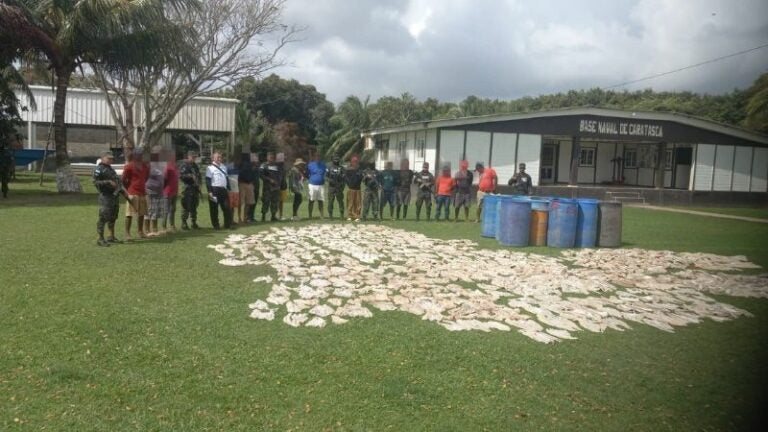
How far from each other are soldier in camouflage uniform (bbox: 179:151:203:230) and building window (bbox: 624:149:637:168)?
2682 cm

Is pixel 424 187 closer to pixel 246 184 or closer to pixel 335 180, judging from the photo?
pixel 335 180

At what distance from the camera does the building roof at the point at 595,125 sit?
26594mm

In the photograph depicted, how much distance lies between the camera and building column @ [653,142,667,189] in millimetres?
30016

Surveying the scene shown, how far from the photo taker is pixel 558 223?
1275 cm

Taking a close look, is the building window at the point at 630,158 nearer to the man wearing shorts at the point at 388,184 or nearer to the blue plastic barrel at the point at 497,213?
the man wearing shorts at the point at 388,184

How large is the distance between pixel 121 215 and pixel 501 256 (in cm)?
1002

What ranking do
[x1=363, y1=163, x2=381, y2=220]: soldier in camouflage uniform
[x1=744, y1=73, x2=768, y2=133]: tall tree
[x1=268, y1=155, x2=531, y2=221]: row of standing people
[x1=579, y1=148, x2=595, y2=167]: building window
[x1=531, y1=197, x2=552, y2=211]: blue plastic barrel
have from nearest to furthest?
[x1=531, y1=197, x2=552, y2=211]: blue plastic barrel < [x1=268, y1=155, x2=531, y2=221]: row of standing people < [x1=363, y1=163, x2=381, y2=220]: soldier in camouflage uniform < [x1=744, y1=73, x2=768, y2=133]: tall tree < [x1=579, y1=148, x2=595, y2=167]: building window

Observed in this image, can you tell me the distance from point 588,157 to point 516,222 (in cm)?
2198

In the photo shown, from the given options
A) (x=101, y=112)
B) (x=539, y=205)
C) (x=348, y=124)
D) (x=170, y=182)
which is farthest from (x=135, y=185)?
(x=348, y=124)

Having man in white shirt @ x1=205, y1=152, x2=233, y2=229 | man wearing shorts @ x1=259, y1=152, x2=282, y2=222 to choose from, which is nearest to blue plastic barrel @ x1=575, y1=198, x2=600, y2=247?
man wearing shorts @ x1=259, y1=152, x2=282, y2=222

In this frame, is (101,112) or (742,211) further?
(101,112)

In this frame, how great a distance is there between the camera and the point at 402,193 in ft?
56.2

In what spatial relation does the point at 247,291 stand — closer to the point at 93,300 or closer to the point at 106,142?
the point at 93,300

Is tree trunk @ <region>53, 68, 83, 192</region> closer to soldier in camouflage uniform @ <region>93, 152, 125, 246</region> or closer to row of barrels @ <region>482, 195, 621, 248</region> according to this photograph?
soldier in camouflage uniform @ <region>93, 152, 125, 246</region>
